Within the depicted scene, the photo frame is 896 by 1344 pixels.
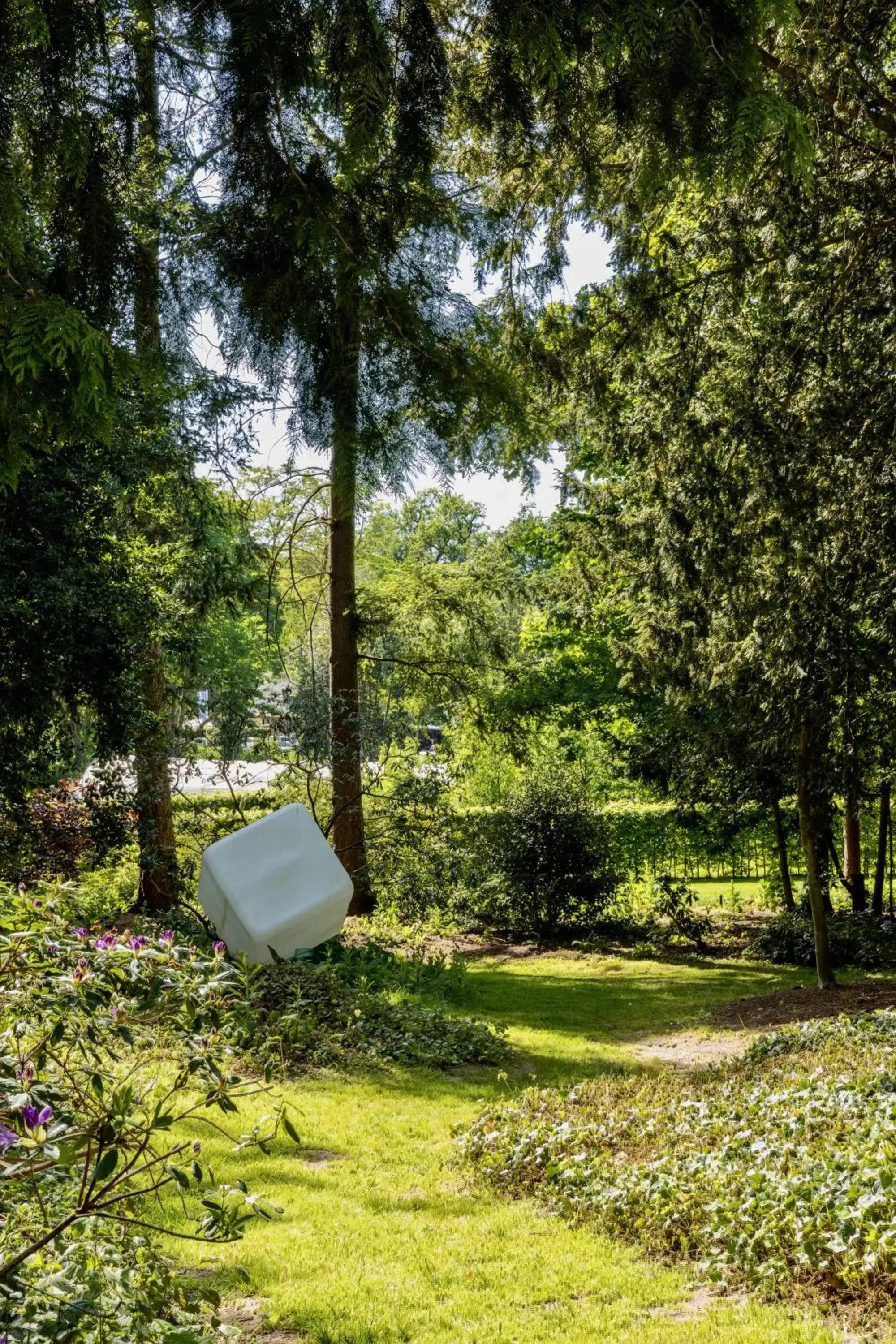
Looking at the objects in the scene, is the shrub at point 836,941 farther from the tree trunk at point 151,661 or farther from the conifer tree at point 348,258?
the conifer tree at point 348,258

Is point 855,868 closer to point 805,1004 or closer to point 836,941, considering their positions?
point 836,941

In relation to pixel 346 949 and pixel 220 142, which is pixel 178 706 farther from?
pixel 220 142

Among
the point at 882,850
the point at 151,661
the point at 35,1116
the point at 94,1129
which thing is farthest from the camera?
the point at 882,850

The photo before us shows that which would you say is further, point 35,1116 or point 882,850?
point 882,850

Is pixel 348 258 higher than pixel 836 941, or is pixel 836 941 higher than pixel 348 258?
pixel 348 258

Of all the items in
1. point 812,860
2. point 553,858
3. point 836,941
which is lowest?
point 836,941

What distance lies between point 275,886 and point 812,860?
472 centimetres

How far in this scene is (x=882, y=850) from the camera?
12.0 metres

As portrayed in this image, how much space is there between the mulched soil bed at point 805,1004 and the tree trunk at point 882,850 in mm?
2597

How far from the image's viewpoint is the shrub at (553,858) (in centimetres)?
1414

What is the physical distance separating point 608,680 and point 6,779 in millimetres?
12754

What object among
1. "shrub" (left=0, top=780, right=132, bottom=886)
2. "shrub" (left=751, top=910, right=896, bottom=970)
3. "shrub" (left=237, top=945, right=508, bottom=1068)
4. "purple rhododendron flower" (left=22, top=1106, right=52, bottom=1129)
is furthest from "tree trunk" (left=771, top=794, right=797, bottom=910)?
"purple rhododendron flower" (left=22, top=1106, right=52, bottom=1129)

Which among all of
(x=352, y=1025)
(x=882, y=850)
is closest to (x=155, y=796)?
(x=352, y=1025)

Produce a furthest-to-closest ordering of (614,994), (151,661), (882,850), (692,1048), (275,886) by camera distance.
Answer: (882,850) → (614,994) → (151,661) → (275,886) → (692,1048)
